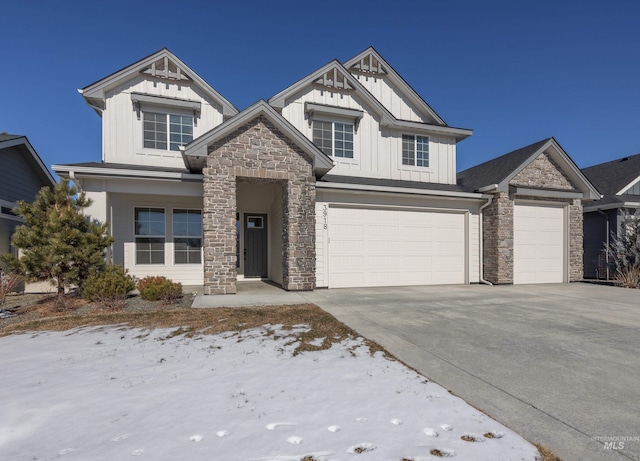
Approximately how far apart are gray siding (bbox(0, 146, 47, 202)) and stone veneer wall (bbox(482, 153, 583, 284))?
1734 cm

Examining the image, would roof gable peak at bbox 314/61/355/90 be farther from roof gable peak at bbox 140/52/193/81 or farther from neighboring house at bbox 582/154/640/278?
neighboring house at bbox 582/154/640/278

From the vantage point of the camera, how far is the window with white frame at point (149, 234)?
1077 cm

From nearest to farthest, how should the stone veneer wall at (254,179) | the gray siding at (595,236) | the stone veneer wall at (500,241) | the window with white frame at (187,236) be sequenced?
the stone veneer wall at (254,179) → the stone veneer wall at (500,241) → the window with white frame at (187,236) → the gray siding at (595,236)

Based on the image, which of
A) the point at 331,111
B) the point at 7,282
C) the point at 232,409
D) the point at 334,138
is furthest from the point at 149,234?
the point at 232,409

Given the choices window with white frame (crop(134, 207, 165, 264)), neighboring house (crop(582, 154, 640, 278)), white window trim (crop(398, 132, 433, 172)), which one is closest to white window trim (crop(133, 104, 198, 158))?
window with white frame (crop(134, 207, 165, 264))

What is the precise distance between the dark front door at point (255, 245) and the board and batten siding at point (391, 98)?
687 cm

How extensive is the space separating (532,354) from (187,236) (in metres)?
10.5

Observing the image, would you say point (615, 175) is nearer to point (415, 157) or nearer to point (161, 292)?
point (415, 157)

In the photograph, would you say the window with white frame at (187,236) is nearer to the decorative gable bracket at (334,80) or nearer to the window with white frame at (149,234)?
the window with white frame at (149,234)

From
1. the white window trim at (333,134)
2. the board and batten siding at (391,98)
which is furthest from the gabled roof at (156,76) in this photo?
the board and batten siding at (391,98)

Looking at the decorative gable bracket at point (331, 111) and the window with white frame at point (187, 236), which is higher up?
the decorative gable bracket at point (331, 111)

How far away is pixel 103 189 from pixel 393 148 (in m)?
9.98

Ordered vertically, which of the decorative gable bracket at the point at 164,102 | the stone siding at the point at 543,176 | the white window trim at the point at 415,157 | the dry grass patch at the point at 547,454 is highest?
the decorative gable bracket at the point at 164,102

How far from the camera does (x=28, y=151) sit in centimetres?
1248
